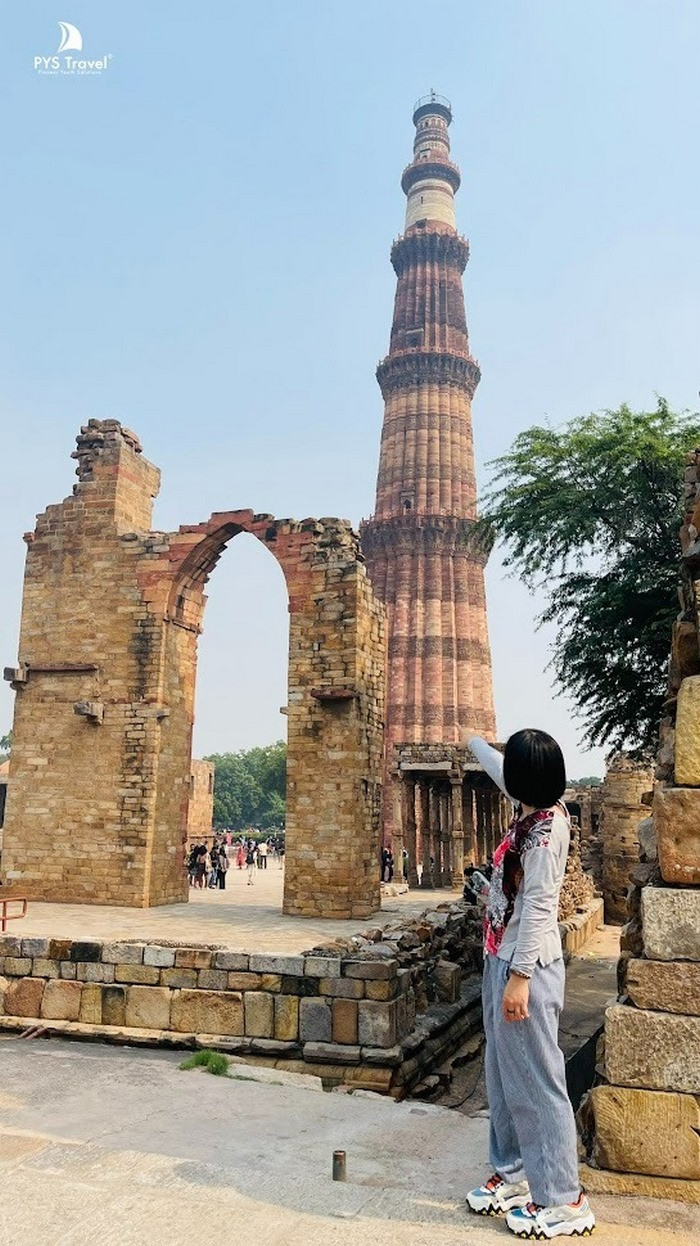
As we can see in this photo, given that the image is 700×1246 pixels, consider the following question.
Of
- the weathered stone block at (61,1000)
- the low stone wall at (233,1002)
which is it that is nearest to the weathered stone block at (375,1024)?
the low stone wall at (233,1002)

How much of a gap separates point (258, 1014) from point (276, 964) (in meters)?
0.40

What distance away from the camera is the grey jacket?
2.67 meters

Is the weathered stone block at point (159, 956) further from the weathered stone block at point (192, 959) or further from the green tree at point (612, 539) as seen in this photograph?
the green tree at point (612, 539)

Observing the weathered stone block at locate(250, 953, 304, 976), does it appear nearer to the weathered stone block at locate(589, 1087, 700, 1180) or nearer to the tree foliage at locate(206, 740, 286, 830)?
the weathered stone block at locate(589, 1087, 700, 1180)

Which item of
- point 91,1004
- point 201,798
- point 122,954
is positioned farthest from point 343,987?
point 201,798

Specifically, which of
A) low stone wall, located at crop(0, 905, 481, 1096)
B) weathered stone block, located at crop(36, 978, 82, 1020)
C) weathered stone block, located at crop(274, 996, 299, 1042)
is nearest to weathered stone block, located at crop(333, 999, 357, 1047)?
low stone wall, located at crop(0, 905, 481, 1096)

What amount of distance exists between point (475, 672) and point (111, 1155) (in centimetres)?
3319

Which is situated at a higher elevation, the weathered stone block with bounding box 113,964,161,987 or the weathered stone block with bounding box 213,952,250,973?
the weathered stone block with bounding box 213,952,250,973

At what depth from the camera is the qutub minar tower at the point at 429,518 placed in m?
35.2

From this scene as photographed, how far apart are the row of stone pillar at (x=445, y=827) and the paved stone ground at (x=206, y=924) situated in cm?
518

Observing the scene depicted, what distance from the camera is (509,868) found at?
9.44 feet

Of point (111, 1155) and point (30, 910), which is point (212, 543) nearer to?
point (30, 910)

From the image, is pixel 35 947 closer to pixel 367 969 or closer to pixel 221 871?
pixel 367 969

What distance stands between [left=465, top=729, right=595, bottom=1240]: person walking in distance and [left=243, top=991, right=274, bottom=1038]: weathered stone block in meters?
4.19
